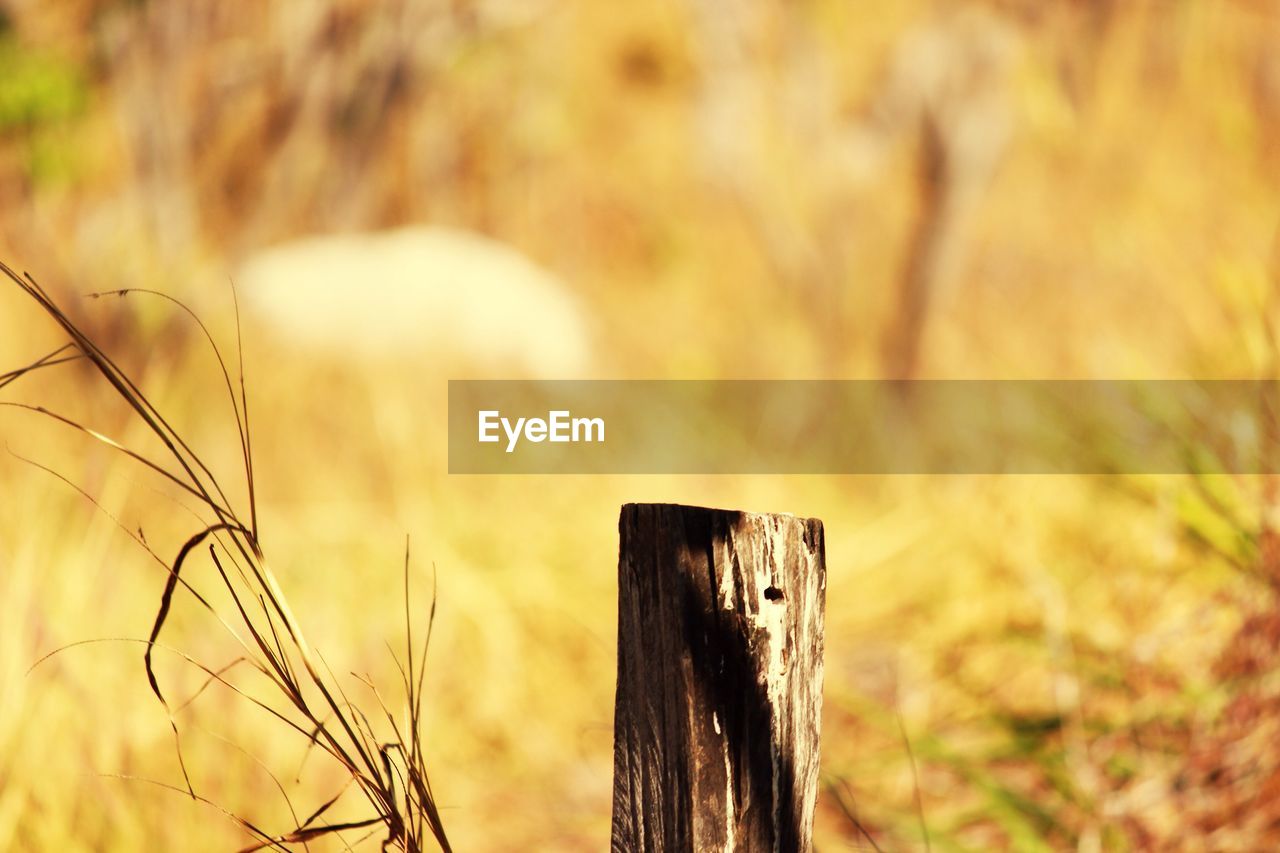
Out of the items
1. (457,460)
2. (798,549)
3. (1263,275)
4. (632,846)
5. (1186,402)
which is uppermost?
(457,460)

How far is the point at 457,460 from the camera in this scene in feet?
11.4

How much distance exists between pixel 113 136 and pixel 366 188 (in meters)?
1.08

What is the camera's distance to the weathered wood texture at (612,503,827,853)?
69cm

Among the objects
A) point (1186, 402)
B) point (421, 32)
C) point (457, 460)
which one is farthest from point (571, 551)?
point (421, 32)

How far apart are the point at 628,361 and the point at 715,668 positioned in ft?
17.0

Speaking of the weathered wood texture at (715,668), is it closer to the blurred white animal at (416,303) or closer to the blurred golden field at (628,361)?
the blurred golden field at (628,361)

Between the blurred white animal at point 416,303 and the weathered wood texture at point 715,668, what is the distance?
134 inches

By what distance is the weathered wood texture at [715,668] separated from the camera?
0.69 m

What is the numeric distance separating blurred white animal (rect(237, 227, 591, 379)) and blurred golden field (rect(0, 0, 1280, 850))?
0.06m

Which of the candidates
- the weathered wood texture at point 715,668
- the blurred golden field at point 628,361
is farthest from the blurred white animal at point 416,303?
the weathered wood texture at point 715,668

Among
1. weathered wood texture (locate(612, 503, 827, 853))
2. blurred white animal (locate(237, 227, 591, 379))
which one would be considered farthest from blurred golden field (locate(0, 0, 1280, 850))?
weathered wood texture (locate(612, 503, 827, 853))

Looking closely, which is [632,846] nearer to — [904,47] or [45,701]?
[45,701]

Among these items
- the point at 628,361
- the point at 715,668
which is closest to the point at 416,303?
the point at 628,361

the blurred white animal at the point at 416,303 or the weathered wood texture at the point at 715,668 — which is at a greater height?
the blurred white animal at the point at 416,303
